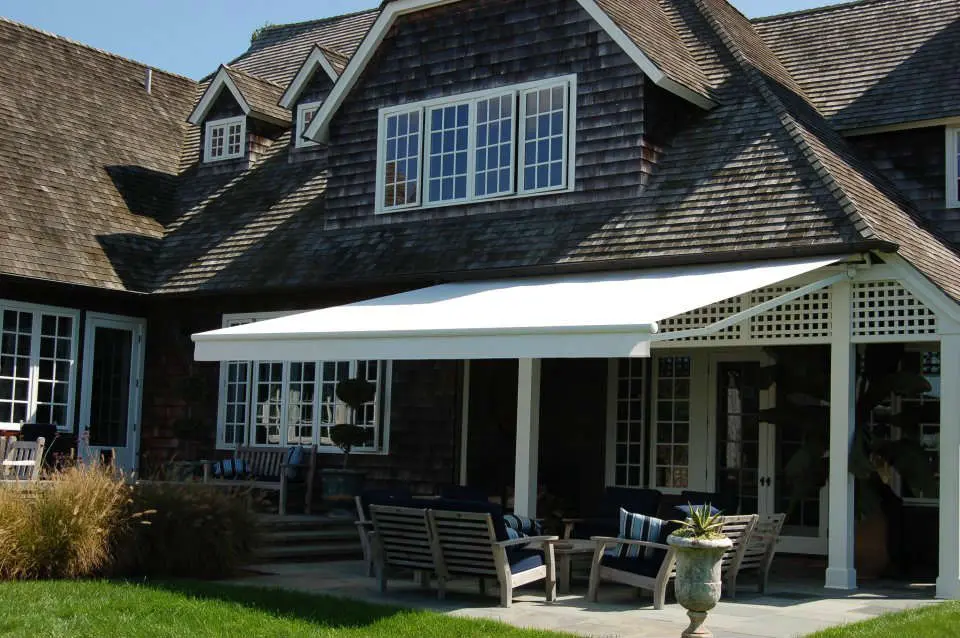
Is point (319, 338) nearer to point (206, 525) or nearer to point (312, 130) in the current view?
point (206, 525)

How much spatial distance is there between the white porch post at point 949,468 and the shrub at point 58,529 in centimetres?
740

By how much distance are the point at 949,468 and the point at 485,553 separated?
4.45 metres

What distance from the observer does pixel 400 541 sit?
1083cm

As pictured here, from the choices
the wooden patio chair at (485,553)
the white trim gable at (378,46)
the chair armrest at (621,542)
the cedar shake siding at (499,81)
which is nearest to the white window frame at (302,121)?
the white trim gable at (378,46)

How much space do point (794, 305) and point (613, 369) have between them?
3.91 meters

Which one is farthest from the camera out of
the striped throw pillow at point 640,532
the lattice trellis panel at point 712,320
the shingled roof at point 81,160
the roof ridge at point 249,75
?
the roof ridge at point 249,75

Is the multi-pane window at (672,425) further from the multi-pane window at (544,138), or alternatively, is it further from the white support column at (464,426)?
the multi-pane window at (544,138)

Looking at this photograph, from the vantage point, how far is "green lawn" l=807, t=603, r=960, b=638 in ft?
28.6

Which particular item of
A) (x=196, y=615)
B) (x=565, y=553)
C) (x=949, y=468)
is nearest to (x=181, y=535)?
(x=196, y=615)

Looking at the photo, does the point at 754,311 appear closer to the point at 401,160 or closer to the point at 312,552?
the point at 312,552

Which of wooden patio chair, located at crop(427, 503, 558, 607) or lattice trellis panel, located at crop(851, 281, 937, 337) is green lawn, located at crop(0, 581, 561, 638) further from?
lattice trellis panel, located at crop(851, 281, 937, 337)

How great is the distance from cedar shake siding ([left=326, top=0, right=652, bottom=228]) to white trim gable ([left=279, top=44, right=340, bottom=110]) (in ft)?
7.08

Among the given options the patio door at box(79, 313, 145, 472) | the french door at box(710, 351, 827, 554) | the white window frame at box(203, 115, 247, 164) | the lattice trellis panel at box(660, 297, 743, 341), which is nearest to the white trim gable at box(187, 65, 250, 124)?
the white window frame at box(203, 115, 247, 164)

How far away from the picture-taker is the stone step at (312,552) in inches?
516
